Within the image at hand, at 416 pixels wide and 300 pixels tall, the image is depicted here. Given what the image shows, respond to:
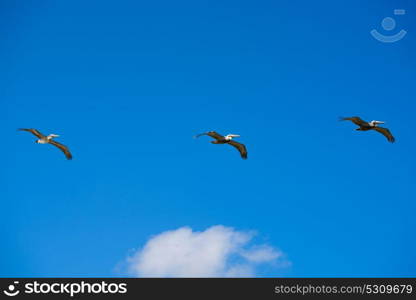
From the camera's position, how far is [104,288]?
66.1 meters

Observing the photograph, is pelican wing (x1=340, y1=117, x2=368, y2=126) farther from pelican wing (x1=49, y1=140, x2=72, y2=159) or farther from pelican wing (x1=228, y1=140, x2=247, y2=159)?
pelican wing (x1=49, y1=140, x2=72, y2=159)

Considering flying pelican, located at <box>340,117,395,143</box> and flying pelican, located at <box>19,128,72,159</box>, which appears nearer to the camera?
flying pelican, located at <box>340,117,395,143</box>

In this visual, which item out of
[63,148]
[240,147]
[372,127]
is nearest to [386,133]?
[372,127]

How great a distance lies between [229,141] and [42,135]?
22.8 meters

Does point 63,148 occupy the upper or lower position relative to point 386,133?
upper

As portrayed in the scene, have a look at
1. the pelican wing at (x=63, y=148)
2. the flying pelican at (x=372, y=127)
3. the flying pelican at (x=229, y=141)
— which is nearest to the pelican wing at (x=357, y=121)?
the flying pelican at (x=372, y=127)

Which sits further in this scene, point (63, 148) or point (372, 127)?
point (63, 148)

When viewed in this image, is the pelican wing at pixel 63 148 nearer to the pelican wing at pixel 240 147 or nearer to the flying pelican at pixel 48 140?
the flying pelican at pixel 48 140

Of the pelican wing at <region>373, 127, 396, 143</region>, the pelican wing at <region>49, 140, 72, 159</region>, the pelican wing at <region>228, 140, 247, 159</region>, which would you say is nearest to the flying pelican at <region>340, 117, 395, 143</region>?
the pelican wing at <region>373, 127, 396, 143</region>

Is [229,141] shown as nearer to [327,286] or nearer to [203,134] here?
[203,134]

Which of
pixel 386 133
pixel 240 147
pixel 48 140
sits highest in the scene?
pixel 48 140

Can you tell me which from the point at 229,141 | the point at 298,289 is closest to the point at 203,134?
the point at 229,141

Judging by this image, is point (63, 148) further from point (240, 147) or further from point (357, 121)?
point (357, 121)

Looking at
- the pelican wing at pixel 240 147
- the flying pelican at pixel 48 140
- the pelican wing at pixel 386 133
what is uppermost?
the flying pelican at pixel 48 140
